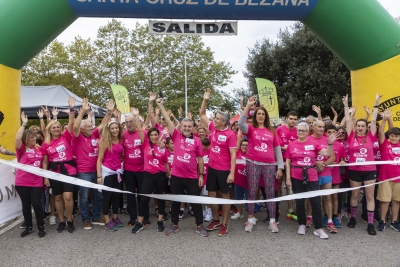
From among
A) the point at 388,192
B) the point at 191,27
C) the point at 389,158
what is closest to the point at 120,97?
the point at 191,27

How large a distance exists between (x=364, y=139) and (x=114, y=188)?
4.20 meters

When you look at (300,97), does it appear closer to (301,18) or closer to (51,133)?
(301,18)

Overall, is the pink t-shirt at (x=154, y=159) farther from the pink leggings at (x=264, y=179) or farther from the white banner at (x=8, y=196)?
the white banner at (x=8, y=196)

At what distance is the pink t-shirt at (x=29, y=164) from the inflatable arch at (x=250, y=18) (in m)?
0.83

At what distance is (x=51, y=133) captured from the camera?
507 cm

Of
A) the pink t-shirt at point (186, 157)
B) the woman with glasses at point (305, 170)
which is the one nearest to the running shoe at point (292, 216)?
the woman with glasses at point (305, 170)

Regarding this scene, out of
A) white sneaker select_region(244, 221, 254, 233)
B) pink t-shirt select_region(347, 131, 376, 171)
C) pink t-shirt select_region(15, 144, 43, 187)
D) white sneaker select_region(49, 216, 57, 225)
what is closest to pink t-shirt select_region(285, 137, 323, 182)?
pink t-shirt select_region(347, 131, 376, 171)

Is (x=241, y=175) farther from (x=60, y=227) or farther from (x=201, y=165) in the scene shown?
(x=60, y=227)

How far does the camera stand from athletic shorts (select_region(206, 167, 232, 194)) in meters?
4.98

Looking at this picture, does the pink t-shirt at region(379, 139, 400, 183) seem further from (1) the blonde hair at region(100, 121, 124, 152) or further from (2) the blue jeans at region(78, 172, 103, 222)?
(2) the blue jeans at region(78, 172, 103, 222)

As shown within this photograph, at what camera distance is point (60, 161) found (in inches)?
198

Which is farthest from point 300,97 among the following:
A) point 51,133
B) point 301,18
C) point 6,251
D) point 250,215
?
point 6,251

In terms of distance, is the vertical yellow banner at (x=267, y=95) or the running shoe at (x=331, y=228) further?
the vertical yellow banner at (x=267, y=95)

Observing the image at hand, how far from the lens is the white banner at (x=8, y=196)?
193 inches
